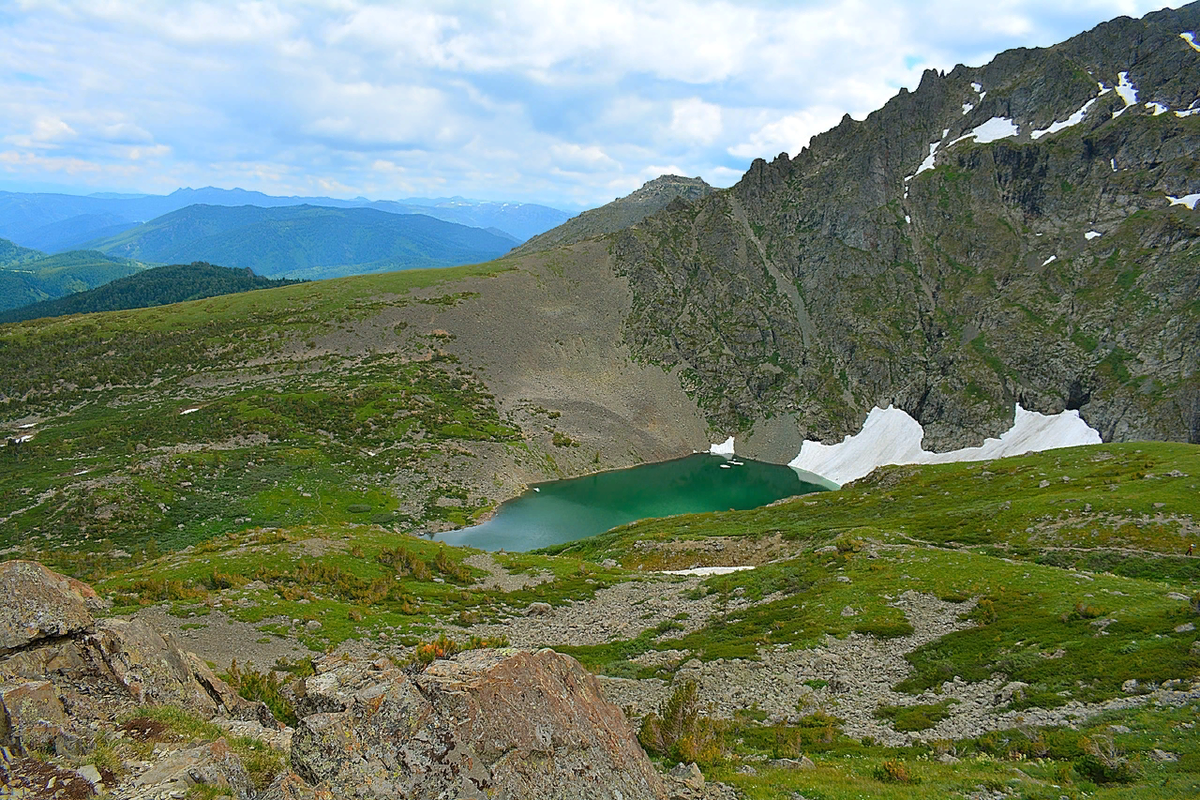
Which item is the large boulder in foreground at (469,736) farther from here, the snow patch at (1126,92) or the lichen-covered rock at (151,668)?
the snow patch at (1126,92)

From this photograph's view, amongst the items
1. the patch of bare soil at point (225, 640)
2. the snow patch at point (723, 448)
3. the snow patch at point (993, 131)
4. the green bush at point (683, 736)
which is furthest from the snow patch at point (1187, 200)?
the patch of bare soil at point (225, 640)

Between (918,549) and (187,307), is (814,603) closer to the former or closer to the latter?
(918,549)

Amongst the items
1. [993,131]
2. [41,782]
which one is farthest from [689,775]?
[993,131]

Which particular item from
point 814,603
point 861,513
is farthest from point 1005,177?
point 814,603

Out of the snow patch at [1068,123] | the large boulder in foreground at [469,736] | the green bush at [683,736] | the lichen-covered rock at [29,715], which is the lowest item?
the green bush at [683,736]

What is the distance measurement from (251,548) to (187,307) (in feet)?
434

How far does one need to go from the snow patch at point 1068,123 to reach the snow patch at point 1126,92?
5.65m

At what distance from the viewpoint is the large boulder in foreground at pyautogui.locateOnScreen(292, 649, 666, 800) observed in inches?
455

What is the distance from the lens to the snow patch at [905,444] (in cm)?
11056

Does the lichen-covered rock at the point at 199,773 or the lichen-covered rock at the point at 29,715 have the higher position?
the lichen-covered rock at the point at 29,715

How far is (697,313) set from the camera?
160 meters

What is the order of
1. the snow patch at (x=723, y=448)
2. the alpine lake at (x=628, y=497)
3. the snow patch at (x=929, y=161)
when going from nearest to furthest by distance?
the alpine lake at (x=628, y=497)
the snow patch at (x=723, y=448)
the snow patch at (x=929, y=161)

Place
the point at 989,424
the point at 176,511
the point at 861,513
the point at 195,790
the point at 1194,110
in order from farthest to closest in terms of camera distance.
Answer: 1. the point at 1194,110
2. the point at 989,424
3. the point at 176,511
4. the point at 861,513
5. the point at 195,790

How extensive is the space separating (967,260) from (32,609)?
170 meters
